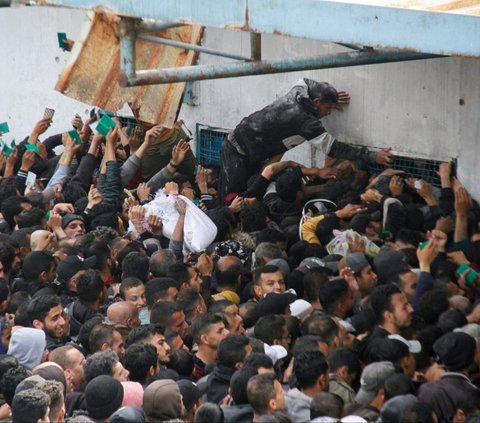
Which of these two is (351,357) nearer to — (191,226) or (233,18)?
(233,18)

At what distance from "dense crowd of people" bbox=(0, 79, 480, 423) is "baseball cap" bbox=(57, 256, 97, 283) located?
17 millimetres

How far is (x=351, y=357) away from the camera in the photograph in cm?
773

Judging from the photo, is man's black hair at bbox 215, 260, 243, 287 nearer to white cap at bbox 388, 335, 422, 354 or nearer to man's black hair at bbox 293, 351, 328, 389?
white cap at bbox 388, 335, 422, 354

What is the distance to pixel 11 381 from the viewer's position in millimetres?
7605

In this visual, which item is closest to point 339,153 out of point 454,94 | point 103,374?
point 454,94

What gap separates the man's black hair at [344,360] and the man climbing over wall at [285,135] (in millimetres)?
3691

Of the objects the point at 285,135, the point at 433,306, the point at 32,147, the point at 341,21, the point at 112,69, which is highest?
the point at 341,21

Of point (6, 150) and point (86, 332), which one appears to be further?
point (6, 150)

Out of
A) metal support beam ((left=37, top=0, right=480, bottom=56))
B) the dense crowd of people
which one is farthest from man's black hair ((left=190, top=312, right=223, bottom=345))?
metal support beam ((left=37, top=0, right=480, bottom=56))

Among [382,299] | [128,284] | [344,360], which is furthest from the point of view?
[128,284]

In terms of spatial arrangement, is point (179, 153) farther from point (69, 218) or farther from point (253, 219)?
point (253, 219)

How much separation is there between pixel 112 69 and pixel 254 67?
148cm

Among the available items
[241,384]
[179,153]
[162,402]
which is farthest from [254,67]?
[179,153]

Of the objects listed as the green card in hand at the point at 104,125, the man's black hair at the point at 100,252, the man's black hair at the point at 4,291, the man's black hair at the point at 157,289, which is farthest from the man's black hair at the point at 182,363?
the green card in hand at the point at 104,125
